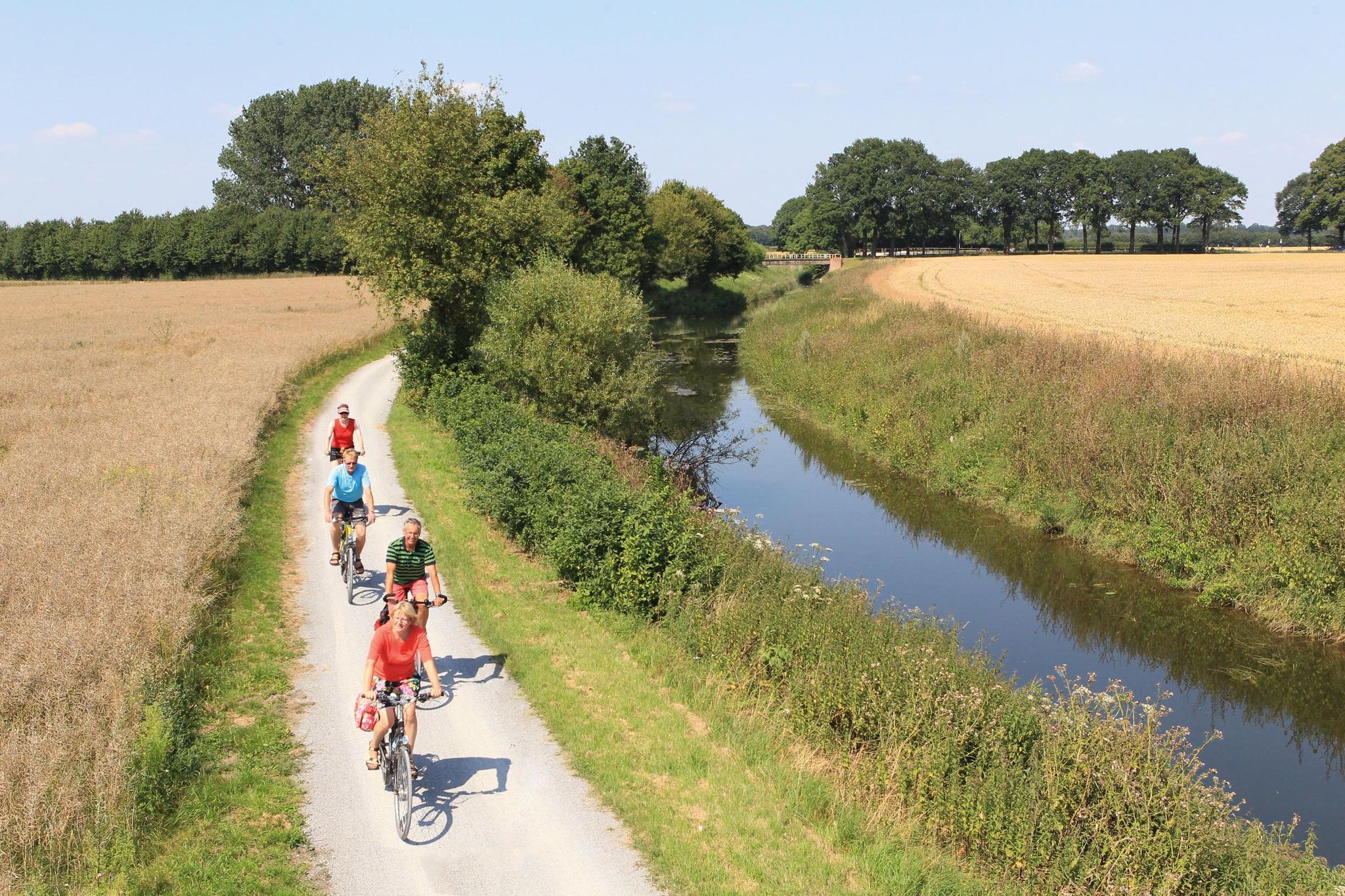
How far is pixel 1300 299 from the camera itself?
4603 cm

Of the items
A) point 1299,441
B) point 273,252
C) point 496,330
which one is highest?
point 273,252

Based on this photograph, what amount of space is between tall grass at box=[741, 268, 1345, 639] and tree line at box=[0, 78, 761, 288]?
1376cm

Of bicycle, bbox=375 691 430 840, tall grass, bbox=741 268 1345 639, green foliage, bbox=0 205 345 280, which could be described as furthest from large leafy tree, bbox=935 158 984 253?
bicycle, bbox=375 691 430 840

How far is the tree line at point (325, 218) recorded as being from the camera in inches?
1613

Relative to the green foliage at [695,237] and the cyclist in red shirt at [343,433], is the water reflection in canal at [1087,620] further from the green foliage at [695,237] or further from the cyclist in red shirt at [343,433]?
the green foliage at [695,237]

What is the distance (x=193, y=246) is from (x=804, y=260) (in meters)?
75.0

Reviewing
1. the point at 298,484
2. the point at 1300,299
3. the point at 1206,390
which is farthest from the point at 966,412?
the point at 1300,299

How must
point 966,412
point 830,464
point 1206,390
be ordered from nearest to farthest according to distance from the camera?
point 1206,390
point 966,412
point 830,464

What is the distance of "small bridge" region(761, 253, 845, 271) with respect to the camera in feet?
364

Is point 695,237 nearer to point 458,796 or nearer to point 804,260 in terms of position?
point 804,260

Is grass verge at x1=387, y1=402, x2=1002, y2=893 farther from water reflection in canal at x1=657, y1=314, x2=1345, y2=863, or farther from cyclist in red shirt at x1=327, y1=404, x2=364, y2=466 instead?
water reflection in canal at x1=657, y1=314, x2=1345, y2=863

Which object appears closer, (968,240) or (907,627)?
(907,627)

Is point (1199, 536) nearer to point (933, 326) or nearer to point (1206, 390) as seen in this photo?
point (1206, 390)

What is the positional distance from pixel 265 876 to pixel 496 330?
1823 centimetres
